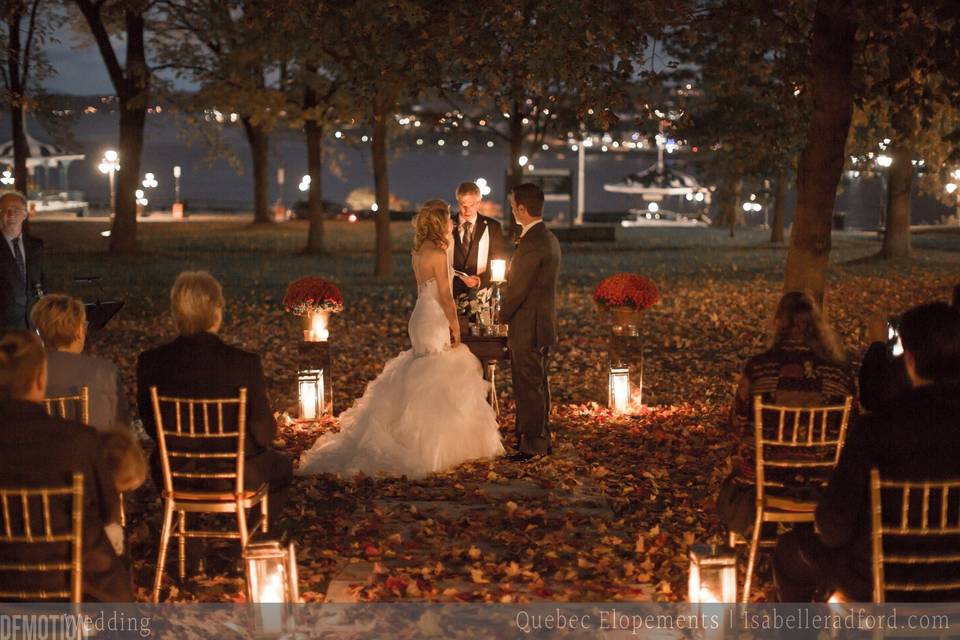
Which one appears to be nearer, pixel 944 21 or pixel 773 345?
pixel 773 345

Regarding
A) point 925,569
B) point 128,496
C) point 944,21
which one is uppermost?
point 944,21

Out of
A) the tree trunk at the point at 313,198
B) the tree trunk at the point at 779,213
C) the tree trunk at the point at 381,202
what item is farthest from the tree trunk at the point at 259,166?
the tree trunk at the point at 779,213

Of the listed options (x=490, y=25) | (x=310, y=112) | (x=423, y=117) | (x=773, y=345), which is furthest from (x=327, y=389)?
(x=423, y=117)

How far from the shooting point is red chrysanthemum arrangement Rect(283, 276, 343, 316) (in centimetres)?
1170

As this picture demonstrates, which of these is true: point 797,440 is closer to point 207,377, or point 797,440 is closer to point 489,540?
point 489,540

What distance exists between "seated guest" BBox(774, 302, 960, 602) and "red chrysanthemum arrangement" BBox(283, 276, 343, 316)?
7.71m

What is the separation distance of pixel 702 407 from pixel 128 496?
6.32 meters

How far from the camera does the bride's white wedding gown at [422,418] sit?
31.0 ft

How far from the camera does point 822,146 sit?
12.3 metres

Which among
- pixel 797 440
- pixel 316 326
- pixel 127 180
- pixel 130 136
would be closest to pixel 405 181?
pixel 130 136

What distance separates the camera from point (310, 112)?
Answer: 31.0 meters

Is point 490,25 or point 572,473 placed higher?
point 490,25

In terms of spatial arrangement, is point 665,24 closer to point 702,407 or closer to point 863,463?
point 702,407

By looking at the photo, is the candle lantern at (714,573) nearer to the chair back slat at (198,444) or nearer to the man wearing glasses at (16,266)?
the chair back slat at (198,444)
